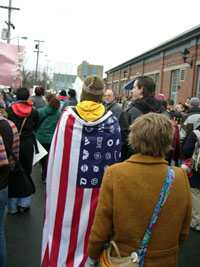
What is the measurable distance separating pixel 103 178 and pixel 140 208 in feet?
1.02

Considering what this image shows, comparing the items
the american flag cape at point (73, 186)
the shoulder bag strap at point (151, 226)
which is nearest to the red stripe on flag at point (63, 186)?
the american flag cape at point (73, 186)

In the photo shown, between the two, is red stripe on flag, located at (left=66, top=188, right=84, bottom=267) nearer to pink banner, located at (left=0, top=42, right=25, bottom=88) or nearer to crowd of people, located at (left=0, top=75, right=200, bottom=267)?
crowd of people, located at (left=0, top=75, right=200, bottom=267)

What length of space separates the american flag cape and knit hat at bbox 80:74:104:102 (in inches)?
10.0

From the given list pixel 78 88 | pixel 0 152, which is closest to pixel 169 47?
pixel 78 88

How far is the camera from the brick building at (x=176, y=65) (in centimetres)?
1775

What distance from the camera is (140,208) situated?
1.74m

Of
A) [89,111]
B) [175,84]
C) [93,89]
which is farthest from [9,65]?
[175,84]

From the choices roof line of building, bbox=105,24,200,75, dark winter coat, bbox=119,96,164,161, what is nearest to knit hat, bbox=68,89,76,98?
dark winter coat, bbox=119,96,164,161

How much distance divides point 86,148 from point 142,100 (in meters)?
1.14

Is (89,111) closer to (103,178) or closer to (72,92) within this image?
(103,178)

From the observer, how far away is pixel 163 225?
1.78 meters

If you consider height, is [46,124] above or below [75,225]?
above

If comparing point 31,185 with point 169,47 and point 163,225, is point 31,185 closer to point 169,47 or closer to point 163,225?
point 163,225

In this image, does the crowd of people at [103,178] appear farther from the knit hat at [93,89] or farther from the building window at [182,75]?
the building window at [182,75]
